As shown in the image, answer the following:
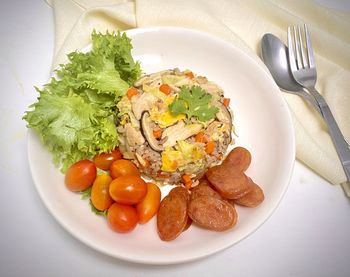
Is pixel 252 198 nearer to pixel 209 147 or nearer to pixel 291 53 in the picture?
→ pixel 209 147

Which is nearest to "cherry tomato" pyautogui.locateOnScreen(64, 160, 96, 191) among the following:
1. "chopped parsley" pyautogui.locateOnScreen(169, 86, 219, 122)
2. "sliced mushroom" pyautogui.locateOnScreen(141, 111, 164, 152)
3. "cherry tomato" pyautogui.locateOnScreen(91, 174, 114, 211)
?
"cherry tomato" pyautogui.locateOnScreen(91, 174, 114, 211)

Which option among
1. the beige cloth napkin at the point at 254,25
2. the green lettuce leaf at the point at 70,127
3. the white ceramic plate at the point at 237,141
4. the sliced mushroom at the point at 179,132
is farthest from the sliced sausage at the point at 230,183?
the green lettuce leaf at the point at 70,127

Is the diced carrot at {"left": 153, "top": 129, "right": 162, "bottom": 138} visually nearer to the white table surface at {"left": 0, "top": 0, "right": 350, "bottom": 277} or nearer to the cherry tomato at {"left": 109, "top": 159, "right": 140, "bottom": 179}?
the cherry tomato at {"left": 109, "top": 159, "right": 140, "bottom": 179}

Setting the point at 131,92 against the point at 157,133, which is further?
the point at 131,92

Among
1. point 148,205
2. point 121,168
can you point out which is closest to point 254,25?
point 121,168

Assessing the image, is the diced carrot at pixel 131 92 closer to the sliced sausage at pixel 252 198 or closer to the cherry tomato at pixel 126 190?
the cherry tomato at pixel 126 190
